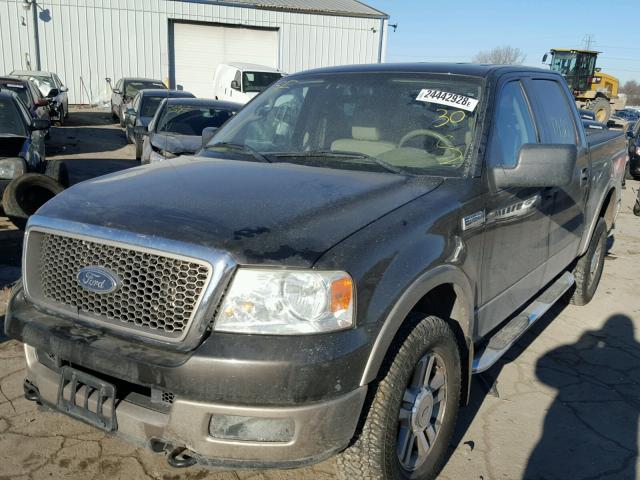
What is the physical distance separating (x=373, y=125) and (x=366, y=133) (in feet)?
0.20

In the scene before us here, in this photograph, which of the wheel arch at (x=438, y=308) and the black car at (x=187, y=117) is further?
the black car at (x=187, y=117)

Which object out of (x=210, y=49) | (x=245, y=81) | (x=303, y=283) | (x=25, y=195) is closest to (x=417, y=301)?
(x=303, y=283)

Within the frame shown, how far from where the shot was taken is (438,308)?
2818 millimetres

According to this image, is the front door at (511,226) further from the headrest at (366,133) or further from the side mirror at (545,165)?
the headrest at (366,133)

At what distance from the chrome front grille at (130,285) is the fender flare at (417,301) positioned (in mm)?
671

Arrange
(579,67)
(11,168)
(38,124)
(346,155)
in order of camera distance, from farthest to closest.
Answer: (579,67), (38,124), (11,168), (346,155)

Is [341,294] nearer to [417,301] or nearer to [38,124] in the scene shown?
[417,301]

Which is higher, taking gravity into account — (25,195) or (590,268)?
(25,195)

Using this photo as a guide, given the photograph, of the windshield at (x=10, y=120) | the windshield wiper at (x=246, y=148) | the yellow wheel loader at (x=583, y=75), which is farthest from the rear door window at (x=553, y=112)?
the yellow wheel loader at (x=583, y=75)

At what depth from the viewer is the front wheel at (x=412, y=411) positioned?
2262 mm

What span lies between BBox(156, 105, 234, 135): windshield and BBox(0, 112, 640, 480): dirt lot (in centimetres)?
446

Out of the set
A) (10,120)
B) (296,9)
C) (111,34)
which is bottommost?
(10,120)

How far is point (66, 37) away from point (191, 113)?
20.8 meters

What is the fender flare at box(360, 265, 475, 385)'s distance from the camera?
7.02ft
